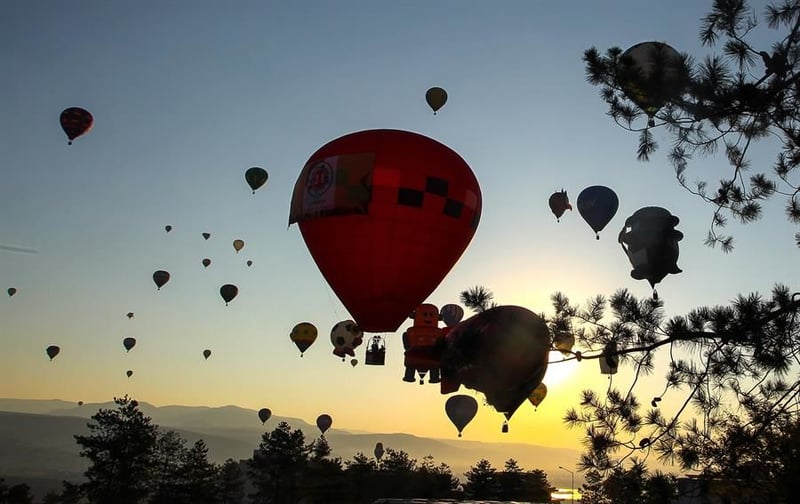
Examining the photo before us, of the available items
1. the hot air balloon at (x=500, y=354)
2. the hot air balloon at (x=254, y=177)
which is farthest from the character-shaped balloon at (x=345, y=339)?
the hot air balloon at (x=500, y=354)

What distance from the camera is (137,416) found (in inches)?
2288

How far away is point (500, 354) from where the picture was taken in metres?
7.04

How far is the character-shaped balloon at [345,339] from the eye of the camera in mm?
32656

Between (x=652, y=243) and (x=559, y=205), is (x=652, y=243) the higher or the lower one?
the lower one

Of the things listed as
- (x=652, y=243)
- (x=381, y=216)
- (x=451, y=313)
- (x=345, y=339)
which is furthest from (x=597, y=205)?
(x=345, y=339)

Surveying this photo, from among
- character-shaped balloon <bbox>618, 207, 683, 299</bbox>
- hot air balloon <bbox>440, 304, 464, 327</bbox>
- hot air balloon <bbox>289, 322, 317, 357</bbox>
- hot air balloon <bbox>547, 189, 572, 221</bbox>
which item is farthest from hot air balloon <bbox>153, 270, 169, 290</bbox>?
character-shaped balloon <bbox>618, 207, 683, 299</bbox>

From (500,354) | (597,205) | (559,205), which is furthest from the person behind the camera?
(559,205)

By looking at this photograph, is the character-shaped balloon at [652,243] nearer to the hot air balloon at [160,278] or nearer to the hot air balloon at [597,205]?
the hot air balloon at [597,205]

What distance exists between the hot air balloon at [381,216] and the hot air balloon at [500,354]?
11.8 meters

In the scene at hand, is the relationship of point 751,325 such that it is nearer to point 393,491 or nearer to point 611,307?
point 611,307

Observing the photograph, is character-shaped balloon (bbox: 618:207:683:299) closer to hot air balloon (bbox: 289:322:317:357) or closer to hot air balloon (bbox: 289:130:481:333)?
hot air balloon (bbox: 289:130:481:333)

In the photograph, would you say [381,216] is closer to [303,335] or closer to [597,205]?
[597,205]

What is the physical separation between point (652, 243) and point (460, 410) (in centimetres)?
1813

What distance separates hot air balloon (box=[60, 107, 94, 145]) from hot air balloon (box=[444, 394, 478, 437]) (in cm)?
2252
